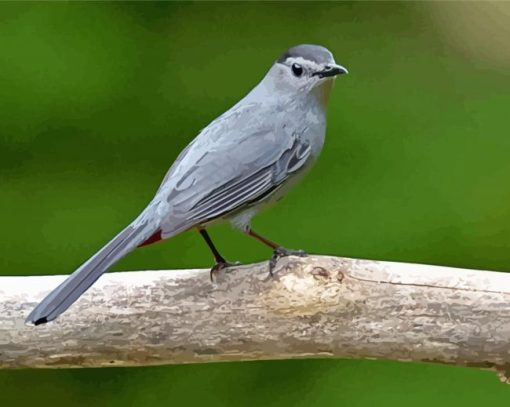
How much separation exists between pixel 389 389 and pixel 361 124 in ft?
1.63

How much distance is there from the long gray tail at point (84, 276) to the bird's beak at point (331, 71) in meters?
0.30

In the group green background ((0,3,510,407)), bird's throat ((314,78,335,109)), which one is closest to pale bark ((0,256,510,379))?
bird's throat ((314,78,335,109))

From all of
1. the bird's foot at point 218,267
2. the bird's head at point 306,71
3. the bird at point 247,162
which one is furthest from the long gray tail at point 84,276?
the bird's head at point 306,71

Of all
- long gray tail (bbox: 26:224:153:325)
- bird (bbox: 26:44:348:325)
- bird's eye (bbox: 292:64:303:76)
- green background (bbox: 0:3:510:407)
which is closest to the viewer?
long gray tail (bbox: 26:224:153:325)

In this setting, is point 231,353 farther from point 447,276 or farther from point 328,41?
point 328,41

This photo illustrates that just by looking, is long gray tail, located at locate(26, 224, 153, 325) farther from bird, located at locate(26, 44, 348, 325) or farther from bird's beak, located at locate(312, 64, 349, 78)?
bird's beak, located at locate(312, 64, 349, 78)

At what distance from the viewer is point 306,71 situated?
1.26 m

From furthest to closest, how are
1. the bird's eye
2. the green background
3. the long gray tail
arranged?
the green background < the bird's eye < the long gray tail

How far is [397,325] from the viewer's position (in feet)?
3.83

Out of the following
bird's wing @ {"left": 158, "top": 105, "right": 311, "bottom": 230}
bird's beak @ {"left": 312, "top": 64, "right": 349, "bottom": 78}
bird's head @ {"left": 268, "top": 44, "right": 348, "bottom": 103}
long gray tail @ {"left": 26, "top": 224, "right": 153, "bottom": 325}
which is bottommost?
long gray tail @ {"left": 26, "top": 224, "right": 153, "bottom": 325}

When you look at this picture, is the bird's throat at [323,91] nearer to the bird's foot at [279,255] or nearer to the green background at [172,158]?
the bird's foot at [279,255]

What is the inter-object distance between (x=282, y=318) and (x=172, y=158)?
0.77 meters

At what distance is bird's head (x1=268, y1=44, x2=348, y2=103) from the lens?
1.23 metres

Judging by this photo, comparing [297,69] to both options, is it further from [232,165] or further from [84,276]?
[84,276]
